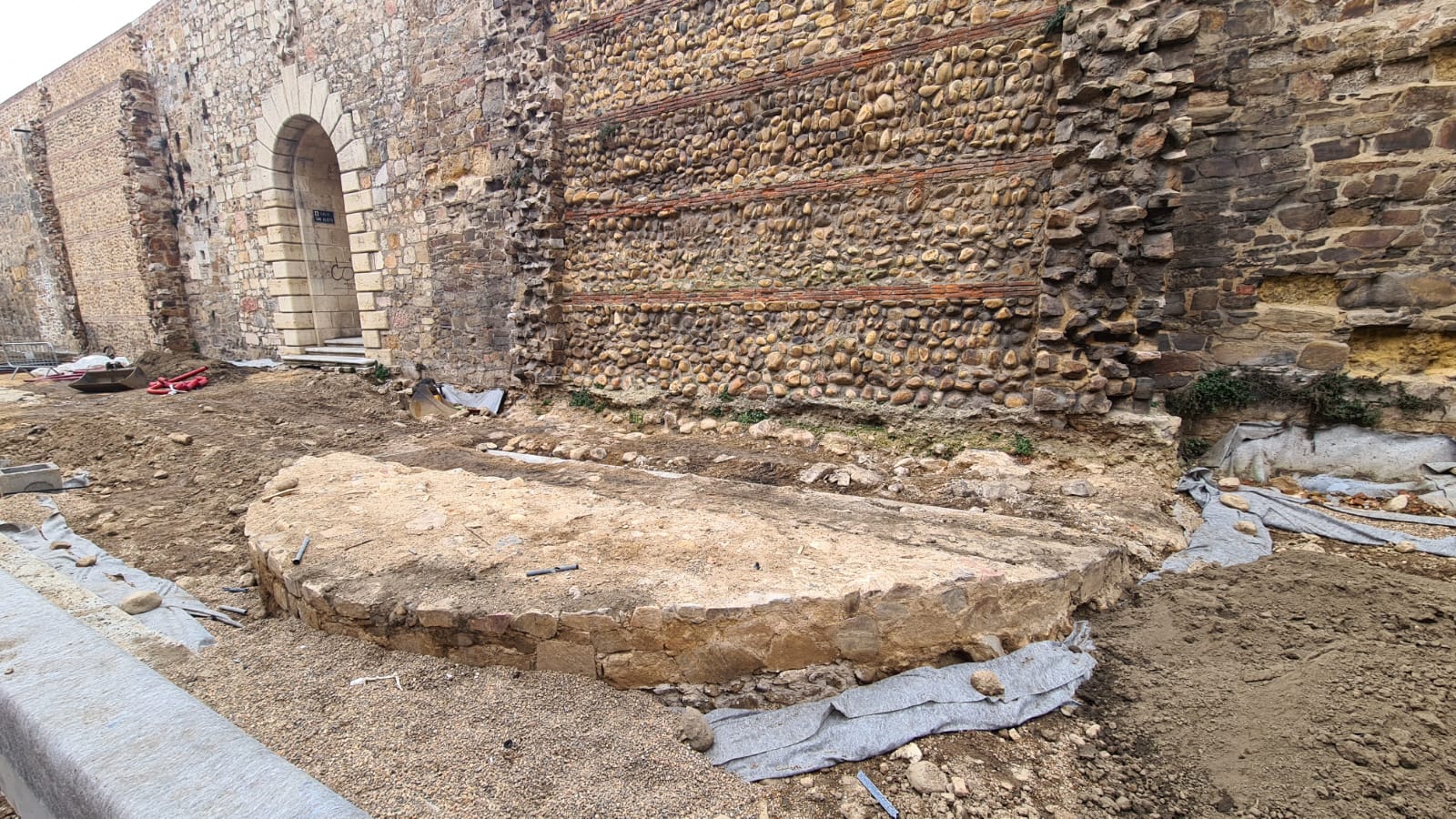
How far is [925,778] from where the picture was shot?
196 cm

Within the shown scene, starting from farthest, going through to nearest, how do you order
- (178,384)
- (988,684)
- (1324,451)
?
(178,384)
(1324,451)
(988,684)

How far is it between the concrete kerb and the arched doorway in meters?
9.48

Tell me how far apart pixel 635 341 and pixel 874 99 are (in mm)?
3213

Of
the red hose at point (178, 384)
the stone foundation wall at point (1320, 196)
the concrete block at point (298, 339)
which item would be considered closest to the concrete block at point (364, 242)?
the concrete block at point (298, 339)

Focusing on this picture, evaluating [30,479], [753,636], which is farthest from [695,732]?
[30,479]

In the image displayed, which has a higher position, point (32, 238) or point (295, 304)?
point (32, 238)

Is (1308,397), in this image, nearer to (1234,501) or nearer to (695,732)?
(1234,501)

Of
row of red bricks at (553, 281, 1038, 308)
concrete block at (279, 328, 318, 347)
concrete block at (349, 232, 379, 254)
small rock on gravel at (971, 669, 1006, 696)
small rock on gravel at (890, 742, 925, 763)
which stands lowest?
small rock on gravel at (890, 742, 925, 763)

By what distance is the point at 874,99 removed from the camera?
491 cm

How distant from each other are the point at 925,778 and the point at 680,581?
46.2 inches

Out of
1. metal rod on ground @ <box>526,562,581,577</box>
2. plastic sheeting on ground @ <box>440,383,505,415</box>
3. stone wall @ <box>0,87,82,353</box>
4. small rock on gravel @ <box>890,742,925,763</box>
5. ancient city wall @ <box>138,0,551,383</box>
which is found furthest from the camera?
stone wall @ <box>0,87,82,353</box>

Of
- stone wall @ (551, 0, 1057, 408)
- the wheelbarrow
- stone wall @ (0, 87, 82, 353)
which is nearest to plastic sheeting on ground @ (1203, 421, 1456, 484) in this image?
stone wall @ (551, 0, 1057, 408)

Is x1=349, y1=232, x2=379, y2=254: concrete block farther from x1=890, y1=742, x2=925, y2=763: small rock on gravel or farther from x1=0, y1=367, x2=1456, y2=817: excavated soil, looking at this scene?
x1=890, y1=742, x2=925, y2=763: small rock on gravel

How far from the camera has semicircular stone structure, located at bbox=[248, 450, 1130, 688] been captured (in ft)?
7.94
